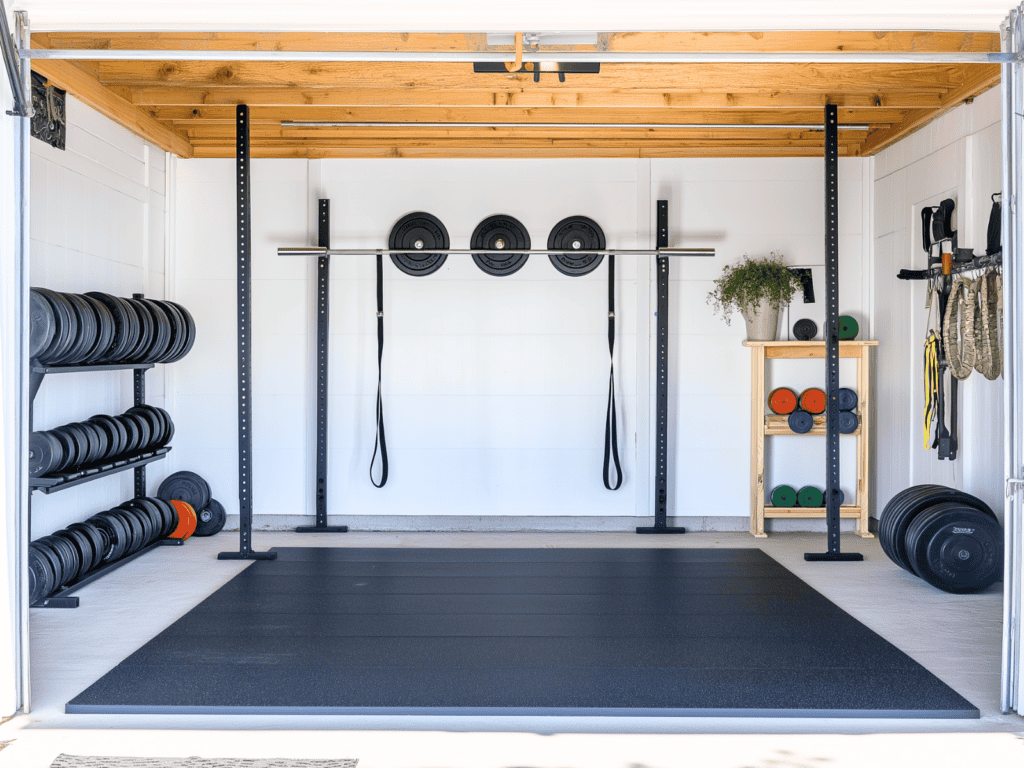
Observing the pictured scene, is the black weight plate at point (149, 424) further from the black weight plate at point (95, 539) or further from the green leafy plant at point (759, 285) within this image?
the green leafy plant at point (759, 285)

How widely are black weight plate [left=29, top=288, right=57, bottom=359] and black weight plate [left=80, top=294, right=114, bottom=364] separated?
0.47m

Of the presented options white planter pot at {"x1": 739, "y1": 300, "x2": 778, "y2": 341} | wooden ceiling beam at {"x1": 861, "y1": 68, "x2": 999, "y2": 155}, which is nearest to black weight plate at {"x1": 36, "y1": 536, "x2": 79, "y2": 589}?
white planter pot at {"x1": 739, "y1": 300, "x2": 778, "y2": 341}

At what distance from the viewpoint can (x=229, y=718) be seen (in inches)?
115

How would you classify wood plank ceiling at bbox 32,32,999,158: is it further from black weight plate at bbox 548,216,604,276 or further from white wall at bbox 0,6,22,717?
white wall at bbox 0,6,22,717

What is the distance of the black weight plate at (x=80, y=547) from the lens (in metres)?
4.53

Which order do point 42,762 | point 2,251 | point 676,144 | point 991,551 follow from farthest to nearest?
point 676,144 → point 991,551 → point 2,251 → point 42,762

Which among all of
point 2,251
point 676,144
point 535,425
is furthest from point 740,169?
point 2,251

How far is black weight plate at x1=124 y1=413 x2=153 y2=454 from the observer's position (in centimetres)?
521

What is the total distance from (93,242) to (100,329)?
0.91 meters

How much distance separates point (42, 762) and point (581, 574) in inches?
115

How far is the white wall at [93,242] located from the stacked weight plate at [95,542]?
174 mm

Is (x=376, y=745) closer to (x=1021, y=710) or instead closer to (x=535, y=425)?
(x=1021, y=710)

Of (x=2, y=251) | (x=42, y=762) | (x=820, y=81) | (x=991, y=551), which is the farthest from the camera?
(x=820, y=81)

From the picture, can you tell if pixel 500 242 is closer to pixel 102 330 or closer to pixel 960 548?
pixel 102 330
